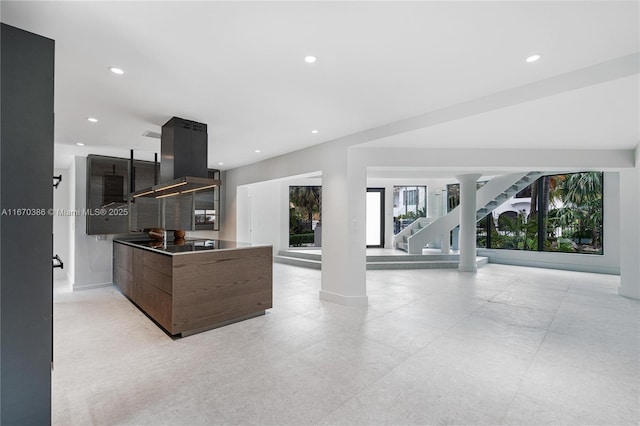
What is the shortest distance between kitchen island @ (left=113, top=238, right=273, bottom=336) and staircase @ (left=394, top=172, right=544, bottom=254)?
5.51 meters

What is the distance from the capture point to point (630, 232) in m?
5.09

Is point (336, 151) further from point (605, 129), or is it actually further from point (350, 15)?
point (605, 129)

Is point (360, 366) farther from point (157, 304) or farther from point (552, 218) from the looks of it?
point (552, 218)

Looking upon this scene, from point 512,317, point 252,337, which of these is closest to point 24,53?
point 252,337

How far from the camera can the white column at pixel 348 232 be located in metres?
4.51

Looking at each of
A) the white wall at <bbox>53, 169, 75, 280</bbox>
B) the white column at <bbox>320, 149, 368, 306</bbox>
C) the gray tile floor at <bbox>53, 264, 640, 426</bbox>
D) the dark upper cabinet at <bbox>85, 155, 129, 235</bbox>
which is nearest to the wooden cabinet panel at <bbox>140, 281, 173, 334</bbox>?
the gray tile floor at <bbox>53, 264, 640, 426</bbox>

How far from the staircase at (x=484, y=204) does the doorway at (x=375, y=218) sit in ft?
5.39

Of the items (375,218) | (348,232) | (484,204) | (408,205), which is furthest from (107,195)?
(484,204)

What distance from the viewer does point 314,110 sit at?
3.41 meters

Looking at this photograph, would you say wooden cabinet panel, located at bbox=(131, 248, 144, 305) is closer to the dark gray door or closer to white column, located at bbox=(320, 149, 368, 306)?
the dark gray door

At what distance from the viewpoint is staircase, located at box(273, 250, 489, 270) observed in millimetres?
7730

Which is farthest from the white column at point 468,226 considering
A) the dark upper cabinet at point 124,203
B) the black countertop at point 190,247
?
the dark upper cabinet at point 124,203

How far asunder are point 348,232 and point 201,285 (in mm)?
2104

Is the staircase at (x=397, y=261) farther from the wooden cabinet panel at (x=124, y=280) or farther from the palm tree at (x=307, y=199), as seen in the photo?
the wooden cabinet panel at (x=124, y=280)
